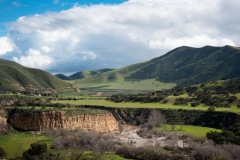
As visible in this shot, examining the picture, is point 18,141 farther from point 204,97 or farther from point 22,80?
point 22,80

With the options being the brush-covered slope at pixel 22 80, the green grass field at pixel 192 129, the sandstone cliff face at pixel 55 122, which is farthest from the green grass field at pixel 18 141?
the brush-covered slope at pixel 22 80

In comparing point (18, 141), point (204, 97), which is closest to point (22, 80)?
point (204, 97)

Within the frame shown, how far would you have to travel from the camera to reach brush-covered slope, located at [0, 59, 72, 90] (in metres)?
134

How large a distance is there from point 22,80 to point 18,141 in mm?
89677

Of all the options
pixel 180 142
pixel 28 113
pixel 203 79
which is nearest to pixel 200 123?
pixel 180 142

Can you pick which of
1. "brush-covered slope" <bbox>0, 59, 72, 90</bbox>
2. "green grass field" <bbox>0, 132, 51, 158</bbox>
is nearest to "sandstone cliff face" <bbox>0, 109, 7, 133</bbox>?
"green grass field" <bbox>0, 132, 51, 158</bbox>

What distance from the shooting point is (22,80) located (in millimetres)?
147125

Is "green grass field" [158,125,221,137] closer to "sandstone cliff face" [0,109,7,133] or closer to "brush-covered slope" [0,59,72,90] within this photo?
"sandstone cliff face" [0,109,7,133]

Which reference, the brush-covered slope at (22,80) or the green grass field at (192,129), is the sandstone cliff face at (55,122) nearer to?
the green grass field at (192,129)

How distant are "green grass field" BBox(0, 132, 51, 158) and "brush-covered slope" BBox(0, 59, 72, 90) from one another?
63560 millimetres

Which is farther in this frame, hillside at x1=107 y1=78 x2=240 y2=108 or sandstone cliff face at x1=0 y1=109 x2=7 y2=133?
hillside at x1=107 y1=78 x2=240 y2=108

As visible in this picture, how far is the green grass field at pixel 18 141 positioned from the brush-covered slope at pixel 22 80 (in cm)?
6356

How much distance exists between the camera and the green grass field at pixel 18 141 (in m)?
55.3

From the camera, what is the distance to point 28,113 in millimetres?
72438
